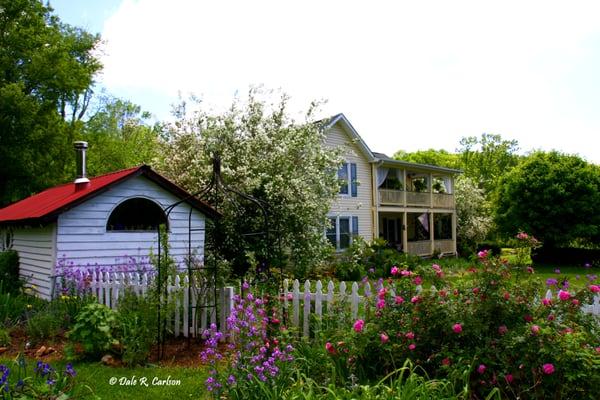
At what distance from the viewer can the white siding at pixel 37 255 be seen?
1055 cm

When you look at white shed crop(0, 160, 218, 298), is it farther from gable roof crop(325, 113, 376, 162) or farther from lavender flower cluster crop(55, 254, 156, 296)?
gable roof crop(325, 113, 376, 162)

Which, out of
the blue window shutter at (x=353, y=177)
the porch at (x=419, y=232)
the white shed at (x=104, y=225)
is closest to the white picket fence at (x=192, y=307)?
the white shed at (x=104, y=225)

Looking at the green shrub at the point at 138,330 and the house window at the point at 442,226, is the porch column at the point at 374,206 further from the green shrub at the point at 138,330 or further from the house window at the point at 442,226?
the green shrub at the point at 138,330

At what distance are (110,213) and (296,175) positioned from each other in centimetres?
585

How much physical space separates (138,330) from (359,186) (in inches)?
777

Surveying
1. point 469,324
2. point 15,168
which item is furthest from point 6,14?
point 469,324

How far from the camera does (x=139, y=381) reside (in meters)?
5.60

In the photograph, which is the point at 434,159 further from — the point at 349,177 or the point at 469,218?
the point at 349,177

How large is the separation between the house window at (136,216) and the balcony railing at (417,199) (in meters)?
16.3

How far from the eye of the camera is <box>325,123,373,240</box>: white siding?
79.8ft

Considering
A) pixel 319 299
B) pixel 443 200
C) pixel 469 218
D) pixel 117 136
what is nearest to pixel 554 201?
pixel 443 200

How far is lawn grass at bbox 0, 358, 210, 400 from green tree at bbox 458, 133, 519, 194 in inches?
2384

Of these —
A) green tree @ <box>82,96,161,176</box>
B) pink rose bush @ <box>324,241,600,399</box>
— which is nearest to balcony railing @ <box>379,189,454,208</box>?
green tree @ <box>82,96,161,176</box>

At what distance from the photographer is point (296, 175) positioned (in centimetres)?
1488
